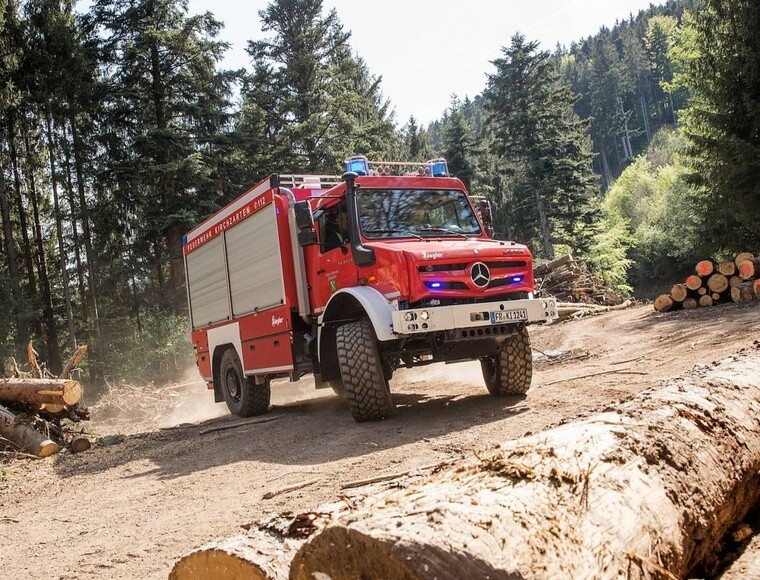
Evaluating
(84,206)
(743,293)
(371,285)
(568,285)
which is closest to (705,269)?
(743,293)

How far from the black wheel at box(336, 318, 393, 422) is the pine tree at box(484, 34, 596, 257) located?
109 feet

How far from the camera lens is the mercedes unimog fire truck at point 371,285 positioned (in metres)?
7.40

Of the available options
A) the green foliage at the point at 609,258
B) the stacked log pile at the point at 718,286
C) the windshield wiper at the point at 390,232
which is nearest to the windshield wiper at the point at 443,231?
the windshield wiper at the point at 390,232

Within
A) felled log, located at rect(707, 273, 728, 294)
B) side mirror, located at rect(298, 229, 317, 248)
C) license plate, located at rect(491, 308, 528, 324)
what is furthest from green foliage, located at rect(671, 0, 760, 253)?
side mirror, located at rect(298, 229, 317, 248)

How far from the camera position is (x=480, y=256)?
764cm

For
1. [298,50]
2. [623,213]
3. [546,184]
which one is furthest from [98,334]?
[623,213]

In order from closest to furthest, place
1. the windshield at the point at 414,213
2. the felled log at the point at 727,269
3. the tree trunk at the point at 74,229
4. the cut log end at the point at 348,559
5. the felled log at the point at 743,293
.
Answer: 1. the cut log end at the point at 348,559
2. the windshield at the point at 414,213
3. the felled log at the point at 743,293
4. the felled log at the point at 727,269
5. the tree trunk at the point at 74,229

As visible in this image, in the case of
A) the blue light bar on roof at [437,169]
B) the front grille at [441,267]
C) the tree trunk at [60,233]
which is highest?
the tree trunk at [60,233]

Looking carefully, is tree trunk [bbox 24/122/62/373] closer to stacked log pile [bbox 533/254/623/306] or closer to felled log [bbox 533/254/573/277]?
stacked log pile [bbox 533/254/623/306]

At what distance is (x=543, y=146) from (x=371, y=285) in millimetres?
34219

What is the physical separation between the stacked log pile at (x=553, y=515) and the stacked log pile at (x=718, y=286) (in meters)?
12.8

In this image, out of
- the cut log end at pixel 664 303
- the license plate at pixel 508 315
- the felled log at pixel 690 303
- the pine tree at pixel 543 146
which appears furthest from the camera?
the pine tree at pixel 543 146

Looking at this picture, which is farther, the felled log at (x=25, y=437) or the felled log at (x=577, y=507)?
the felled log at (x=25, y=437)

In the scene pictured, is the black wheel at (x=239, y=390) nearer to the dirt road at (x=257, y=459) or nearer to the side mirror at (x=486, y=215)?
the dirt road at (x=257, y=459)
